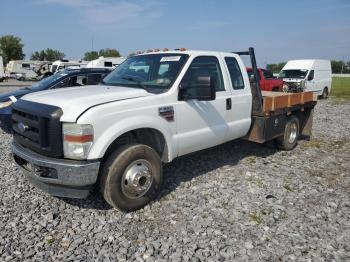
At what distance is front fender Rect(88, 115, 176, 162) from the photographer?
12.5 feet

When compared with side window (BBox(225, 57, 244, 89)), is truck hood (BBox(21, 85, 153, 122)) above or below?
below

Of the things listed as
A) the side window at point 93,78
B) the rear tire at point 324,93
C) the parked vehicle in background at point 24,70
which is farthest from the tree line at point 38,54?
the side window at point 93,78

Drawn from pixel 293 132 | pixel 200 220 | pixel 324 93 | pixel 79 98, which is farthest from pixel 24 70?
pixel 200 220

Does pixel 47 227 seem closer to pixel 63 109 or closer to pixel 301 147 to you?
pixel 63 109

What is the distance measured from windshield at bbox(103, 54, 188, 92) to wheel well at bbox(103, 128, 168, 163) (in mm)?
600

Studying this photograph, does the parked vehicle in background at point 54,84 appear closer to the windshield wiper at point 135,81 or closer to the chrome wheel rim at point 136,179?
the windshield wiper at point 135,81

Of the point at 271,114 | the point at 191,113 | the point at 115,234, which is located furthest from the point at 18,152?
the point at 271,114

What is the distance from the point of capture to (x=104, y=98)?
13.3ft

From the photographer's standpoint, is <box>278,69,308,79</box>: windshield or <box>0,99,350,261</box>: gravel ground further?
<box>278,69,308,79</box>: windshield

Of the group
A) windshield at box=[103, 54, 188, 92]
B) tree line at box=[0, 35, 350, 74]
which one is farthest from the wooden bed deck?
tree line at box=[0, 35, 350, 74]

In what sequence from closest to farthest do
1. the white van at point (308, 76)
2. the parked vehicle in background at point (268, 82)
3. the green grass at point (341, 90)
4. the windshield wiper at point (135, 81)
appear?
1. the windshield wiper at point (135, 81)
2. the parked vehicle in background at point (268, 82)
3. the white van at point (308, 76)
4. the green grass at point (341, 90)

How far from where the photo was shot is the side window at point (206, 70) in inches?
194

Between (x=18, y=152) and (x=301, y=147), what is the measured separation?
6.03 meters

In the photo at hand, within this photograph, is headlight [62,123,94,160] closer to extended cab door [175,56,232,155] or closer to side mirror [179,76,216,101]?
extended cab door [175,56,232,155]
